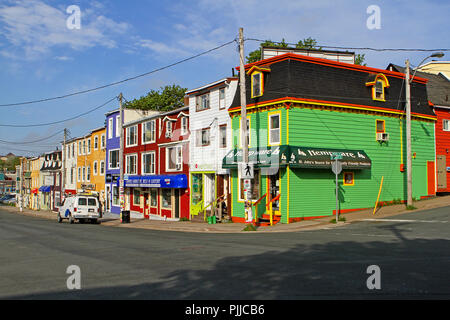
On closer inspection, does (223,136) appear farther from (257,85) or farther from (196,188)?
(196,188)

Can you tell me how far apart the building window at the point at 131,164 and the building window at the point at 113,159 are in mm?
2441

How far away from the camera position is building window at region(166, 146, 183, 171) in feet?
113

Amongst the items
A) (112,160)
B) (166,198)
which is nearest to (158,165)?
(166,198)

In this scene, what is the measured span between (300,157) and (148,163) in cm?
2017

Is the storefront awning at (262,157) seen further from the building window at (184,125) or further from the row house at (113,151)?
the row house at (113,151)

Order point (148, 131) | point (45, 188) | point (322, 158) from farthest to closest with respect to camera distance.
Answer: point (45, 188) → point (148, 131) → point (322, 158)

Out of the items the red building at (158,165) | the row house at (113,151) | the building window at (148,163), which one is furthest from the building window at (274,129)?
the row house at (113,151)

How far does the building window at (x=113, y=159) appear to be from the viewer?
Result: 1819 inches

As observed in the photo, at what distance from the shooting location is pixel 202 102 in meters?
31.4

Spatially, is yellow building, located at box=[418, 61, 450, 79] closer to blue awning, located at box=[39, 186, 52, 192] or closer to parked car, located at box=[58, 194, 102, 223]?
parked car, located at box=[58, 194, 102, 223]

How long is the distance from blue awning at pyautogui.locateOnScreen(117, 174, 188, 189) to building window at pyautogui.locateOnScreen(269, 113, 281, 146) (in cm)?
1027

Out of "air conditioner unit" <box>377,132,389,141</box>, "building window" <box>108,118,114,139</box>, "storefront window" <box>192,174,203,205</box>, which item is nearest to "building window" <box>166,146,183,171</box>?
"storefront window" <box>192,174,203,205</box>
